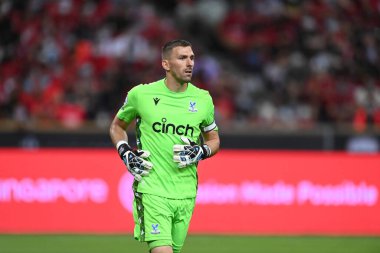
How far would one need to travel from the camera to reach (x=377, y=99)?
59.2 feet

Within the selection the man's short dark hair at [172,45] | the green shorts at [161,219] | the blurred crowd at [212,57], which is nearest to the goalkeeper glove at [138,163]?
the green shorts at [161,219]

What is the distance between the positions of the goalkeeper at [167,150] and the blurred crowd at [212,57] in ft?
30.9

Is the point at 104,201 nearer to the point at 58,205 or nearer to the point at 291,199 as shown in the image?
the point at 58,205

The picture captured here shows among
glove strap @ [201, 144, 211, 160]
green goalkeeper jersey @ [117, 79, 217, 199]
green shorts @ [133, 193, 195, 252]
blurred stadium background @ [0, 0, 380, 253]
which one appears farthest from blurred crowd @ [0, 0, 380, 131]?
green shorts @ [133, 193, 195, 252]

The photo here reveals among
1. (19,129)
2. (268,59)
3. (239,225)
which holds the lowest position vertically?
(239,225)

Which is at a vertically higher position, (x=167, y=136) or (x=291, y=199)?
(x=167, y=136)

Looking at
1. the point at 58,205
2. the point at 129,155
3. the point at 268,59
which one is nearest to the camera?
the point at 129,155

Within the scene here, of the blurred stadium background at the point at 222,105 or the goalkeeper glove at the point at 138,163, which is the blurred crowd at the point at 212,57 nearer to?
the blurred stadium background at the point at 222,105

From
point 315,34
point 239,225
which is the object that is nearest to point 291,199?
point 239,225

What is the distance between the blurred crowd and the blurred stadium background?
0.03 meters

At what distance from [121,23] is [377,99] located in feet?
19.3

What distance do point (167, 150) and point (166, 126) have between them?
8.2 inches

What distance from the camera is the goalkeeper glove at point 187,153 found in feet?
23.9

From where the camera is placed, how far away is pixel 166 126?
7438mm
